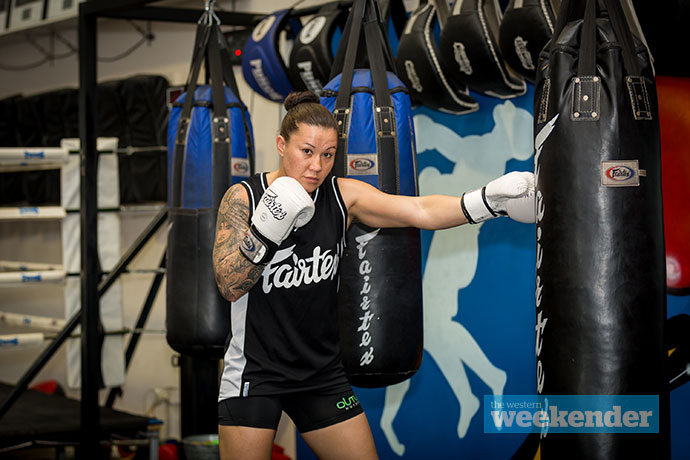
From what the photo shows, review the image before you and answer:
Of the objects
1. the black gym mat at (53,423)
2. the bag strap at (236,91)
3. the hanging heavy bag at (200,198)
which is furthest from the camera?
the black gym mat at (53,423)

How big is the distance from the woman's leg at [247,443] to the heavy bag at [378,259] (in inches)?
16.5

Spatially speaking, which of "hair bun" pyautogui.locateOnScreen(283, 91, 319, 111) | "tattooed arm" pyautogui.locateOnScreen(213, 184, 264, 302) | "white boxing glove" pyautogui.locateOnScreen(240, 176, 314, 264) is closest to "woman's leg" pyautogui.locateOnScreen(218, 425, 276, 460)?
"tattooed arm" pyautogui.locateOnScreen(213, 184, 264, 302)

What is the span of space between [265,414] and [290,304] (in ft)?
1.02

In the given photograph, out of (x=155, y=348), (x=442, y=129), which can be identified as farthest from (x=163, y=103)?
(x=442, y=129)

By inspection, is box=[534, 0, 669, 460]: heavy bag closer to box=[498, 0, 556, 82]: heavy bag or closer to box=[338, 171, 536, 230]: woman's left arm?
box=[338, 171, 536, 230]: woman's left arm

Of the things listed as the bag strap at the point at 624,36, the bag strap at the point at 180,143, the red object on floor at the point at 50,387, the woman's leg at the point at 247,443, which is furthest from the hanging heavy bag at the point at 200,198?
the red object on floor at the point at 50,387

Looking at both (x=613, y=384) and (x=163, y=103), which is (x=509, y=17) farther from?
(x=163, y=103)

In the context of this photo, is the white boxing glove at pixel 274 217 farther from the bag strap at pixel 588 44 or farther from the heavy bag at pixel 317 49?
the heavy bag at pixel 317 49

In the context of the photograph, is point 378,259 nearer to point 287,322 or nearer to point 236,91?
point 287,322

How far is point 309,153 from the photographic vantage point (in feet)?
6.91

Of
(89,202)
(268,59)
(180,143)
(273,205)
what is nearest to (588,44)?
(273,205)

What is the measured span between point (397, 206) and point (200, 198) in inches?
39.1

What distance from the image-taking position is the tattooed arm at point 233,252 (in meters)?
2.02

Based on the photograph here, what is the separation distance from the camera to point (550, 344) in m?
1.92
